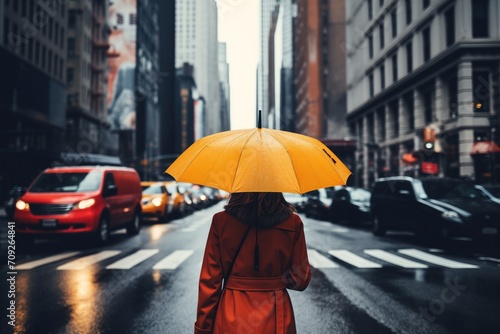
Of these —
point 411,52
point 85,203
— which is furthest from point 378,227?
point 411,52

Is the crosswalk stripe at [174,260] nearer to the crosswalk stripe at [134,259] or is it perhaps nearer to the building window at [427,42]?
the crosswalk stripe at [134,259]

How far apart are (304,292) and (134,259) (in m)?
4.54

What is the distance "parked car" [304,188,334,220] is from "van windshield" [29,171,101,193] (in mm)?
12841

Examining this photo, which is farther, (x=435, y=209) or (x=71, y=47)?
(x=71, y=47)

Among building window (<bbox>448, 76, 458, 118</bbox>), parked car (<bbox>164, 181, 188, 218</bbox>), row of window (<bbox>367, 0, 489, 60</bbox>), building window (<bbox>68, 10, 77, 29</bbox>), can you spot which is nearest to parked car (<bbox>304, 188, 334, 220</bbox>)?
parked car (<bbox>164, 181, 188, 218</bbox>)

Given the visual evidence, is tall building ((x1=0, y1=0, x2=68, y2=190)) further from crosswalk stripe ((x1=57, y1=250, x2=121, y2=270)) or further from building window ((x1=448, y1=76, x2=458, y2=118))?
building window ((x1=448, y1=76, x2=458, y2=118))

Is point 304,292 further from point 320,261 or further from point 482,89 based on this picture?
point 482,89

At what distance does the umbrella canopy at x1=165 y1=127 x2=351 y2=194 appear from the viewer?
276 cm

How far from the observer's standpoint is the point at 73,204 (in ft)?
39.0

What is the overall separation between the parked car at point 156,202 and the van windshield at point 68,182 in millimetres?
7264

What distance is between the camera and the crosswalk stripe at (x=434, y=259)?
9.32 meters

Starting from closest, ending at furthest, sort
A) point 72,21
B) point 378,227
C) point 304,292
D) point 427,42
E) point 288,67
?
point 304,292
point 378,227
point 427,42
point 72,21
point 288,67

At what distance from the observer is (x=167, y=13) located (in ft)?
452

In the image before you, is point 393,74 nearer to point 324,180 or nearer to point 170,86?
point 324,180
